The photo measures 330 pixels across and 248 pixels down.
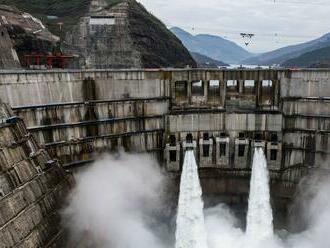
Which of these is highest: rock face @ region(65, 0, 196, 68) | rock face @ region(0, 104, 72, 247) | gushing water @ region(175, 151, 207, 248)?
rock face @ region(65, 0, 196, 68)

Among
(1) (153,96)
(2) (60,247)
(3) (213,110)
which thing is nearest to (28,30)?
(1) (153,96)

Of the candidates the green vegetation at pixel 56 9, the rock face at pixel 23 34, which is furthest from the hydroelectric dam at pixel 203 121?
A: the green vegetation at pixel 56 9

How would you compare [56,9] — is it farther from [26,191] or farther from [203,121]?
[26,191]

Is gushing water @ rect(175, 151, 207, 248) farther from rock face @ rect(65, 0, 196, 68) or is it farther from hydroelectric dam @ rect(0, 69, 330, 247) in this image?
rock face @ rect(65, 0, 196, 68)

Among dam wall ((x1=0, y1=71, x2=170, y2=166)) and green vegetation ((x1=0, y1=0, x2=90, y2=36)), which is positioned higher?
green vegetation ((x1=0, y1=0, x2=90, y2=36))

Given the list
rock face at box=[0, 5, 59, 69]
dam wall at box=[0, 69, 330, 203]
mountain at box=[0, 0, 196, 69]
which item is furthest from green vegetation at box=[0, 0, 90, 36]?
dam wall at box=[0, 69, 330, 203]

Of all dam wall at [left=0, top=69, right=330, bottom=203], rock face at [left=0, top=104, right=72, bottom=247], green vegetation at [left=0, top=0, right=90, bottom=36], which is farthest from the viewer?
green vegetation at [left=0, top=0, right=90, bottom=36]

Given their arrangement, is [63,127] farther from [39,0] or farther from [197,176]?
[39,0]
